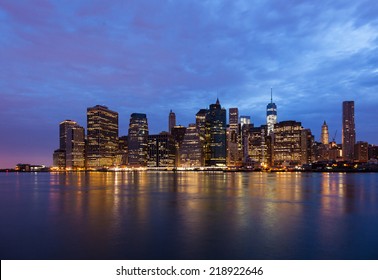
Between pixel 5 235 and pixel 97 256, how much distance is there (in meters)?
12.5

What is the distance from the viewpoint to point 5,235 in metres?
32.0

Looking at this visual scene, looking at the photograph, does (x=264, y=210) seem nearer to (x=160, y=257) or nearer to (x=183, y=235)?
(x=183, y=235)

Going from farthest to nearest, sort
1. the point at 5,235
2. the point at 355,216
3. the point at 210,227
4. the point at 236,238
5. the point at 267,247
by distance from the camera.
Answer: the point at 355,216 < the point at 210,227 < the point at 5,235 < the point at 236,238 < the point at 267,247

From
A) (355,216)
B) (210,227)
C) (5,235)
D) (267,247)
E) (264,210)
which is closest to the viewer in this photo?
(267,247)

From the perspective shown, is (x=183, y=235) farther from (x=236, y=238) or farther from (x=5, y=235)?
(x=5, y=235)

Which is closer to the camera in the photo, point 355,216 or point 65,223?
point 65,223

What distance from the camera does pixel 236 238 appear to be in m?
30.0

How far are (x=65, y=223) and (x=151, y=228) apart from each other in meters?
9.68

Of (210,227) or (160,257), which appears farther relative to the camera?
(210,227)

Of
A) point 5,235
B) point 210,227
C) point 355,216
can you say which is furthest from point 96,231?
point 355,216
